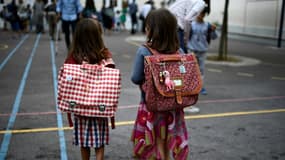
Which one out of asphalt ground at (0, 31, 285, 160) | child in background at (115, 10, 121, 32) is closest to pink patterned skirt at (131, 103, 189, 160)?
asphalt ground at (0, 31, 285, 160)

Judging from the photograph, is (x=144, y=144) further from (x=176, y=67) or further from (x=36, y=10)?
(x=36, y=10)

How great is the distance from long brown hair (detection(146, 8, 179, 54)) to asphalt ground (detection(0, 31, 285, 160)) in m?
1.43

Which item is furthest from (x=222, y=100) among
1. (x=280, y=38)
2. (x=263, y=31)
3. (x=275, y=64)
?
(x=263, y=31)

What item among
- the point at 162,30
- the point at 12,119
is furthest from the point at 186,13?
the point at 12,119

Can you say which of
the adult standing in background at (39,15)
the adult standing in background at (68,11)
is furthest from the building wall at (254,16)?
the adult standing in background at (39,15)

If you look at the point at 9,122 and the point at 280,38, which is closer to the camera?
the point at 9,122

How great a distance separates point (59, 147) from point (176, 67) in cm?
188

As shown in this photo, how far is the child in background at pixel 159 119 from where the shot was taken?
10.3ft

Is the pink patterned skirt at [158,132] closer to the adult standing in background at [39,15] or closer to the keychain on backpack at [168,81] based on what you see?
the keychain on backpack at [168,81]

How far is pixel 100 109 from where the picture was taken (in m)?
3.08

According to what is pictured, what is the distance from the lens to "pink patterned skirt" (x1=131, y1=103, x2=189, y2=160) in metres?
3.33

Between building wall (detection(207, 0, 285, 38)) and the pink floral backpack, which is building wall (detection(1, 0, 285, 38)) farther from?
the pink floral backpack

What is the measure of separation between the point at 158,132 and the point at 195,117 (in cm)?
228

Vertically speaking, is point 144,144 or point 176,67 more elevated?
point 176,67
